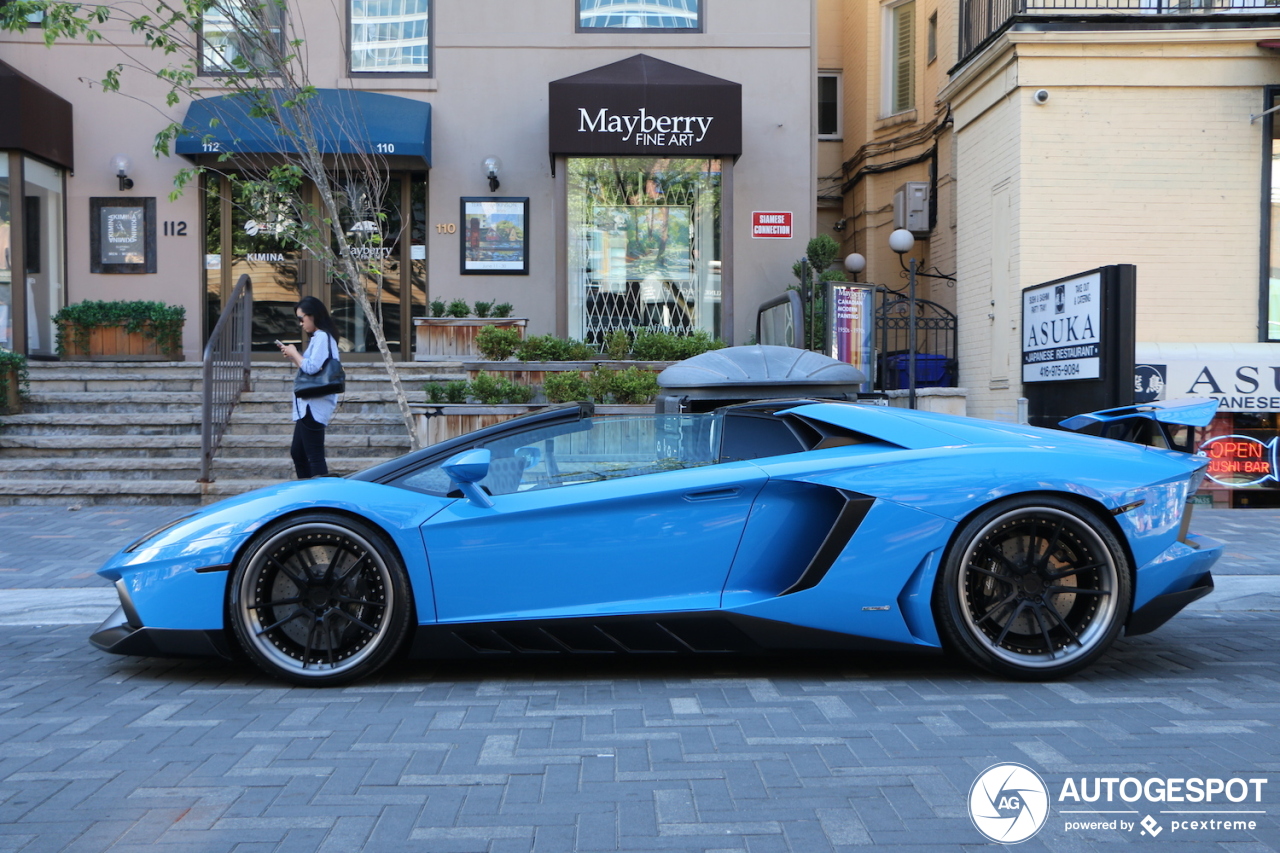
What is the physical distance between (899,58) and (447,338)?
10.6 m

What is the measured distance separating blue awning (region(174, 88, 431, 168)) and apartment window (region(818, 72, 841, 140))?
968 cm

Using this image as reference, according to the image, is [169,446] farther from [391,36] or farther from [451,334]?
[391,36]

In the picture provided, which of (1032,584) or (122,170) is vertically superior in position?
(122,170)

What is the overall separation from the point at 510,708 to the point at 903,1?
1742 centimetres

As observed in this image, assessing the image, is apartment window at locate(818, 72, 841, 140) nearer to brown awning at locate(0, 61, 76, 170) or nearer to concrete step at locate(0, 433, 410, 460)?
brown awning at locate(0, 61, 76, 170)

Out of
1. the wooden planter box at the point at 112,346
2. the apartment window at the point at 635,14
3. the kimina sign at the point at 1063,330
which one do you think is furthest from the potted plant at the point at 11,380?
the kimina sign at the point at 1063,330

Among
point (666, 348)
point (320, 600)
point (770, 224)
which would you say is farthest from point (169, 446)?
point (770, 224)

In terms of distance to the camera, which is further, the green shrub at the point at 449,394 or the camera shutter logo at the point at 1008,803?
the green shrub at the point at 449,394

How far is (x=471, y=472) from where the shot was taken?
13.3 feet

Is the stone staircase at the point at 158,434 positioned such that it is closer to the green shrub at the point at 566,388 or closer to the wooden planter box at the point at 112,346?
the wooden planter box at the point at 112,346

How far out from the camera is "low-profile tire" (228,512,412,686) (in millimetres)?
4082

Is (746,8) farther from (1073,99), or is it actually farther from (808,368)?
(808,368)

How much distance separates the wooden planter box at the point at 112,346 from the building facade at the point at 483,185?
0.93 meters

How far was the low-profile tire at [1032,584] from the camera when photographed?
4.09 meters
